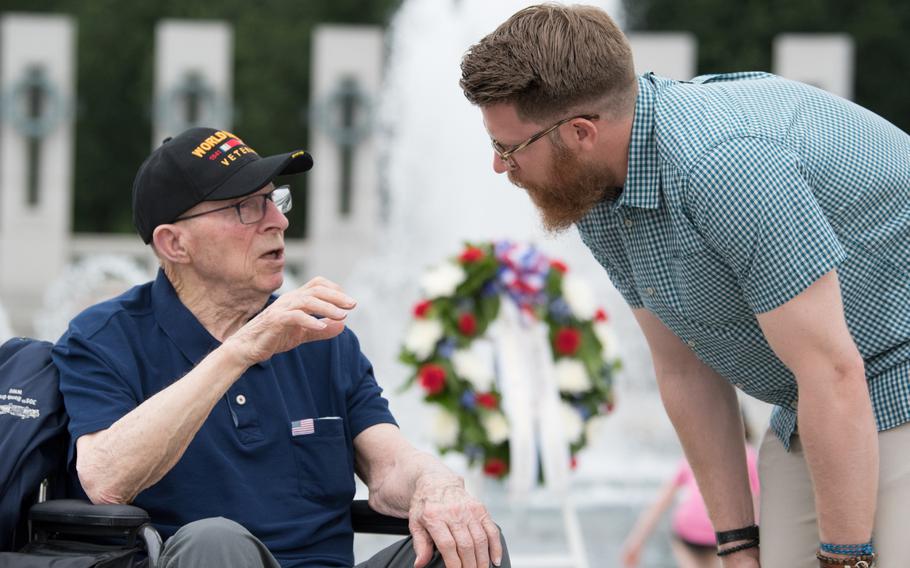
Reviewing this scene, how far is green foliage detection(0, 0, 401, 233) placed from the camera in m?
22.9

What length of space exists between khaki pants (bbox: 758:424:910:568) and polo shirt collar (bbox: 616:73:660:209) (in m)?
0.65

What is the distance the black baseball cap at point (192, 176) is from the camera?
262 centimetres

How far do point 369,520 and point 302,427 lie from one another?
10.3 inches

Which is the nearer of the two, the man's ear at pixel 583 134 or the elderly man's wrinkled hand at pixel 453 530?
the man's ear at pixel 583 134

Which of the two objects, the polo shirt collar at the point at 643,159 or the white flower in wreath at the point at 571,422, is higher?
the polo shirt collar at the point at 643,159

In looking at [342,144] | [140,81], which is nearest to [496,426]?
[342,144]

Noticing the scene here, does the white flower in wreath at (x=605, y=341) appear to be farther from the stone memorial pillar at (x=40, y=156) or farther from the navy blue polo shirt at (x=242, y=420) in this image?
the stone memorial pillar at (x=40, y=156)

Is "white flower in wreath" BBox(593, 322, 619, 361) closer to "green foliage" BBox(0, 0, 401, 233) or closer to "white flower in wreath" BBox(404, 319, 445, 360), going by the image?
"white flower in wreath" BBox(404, 319, 445, 360)

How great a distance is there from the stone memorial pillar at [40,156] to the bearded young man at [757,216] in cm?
1447

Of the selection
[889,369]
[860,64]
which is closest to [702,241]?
[889,369]

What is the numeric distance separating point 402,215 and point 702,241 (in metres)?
12.5

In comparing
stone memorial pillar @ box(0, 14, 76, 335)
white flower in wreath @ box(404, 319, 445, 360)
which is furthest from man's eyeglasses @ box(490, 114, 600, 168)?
stone memorial pillar @ box(0, 14, 76, 335)

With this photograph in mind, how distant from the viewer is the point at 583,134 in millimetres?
2191

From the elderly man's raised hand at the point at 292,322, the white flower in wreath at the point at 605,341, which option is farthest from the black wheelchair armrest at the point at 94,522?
the white flower in wreath at the point at 605,341
